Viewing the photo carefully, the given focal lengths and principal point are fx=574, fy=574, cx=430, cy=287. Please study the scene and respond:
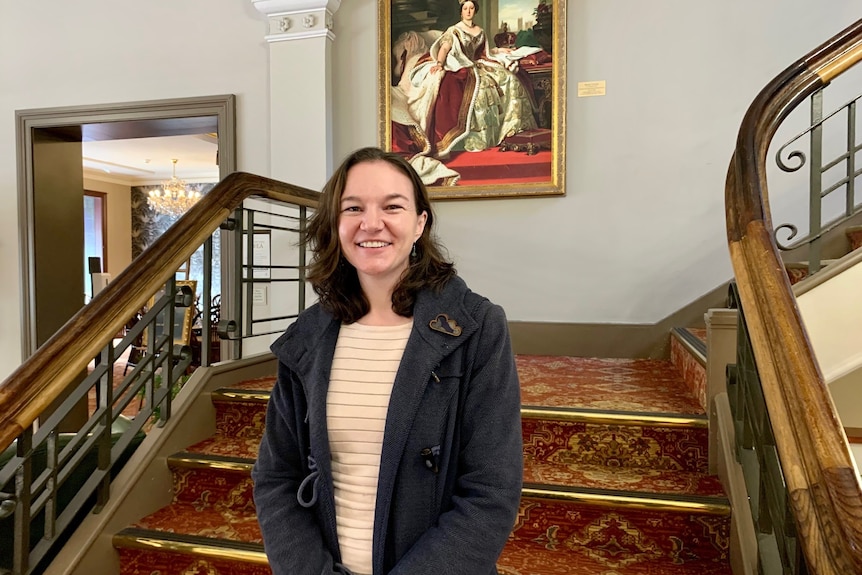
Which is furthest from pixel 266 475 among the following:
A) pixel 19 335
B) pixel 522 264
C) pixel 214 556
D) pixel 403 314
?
pixel 19 335

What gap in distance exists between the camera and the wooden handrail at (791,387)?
29.0 inches

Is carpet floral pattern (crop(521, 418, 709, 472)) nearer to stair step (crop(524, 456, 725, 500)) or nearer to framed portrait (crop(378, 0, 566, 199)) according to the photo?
stair step (crop(524, 456, 725, 500))

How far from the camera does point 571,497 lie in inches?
69.4

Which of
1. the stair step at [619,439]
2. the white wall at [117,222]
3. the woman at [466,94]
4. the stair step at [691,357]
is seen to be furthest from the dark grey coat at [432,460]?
the white wall at [117,222]

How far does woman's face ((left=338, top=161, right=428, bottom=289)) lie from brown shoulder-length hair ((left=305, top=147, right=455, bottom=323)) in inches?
1.1

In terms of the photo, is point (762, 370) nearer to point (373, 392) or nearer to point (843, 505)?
point (843, 505)

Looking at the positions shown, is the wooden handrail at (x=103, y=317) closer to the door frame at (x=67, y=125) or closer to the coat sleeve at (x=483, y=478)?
the coat sleeve at (x=483, y=478)

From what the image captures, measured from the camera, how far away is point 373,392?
40.2 inches

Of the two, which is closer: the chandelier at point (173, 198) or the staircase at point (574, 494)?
the staircase at point (574, 494)

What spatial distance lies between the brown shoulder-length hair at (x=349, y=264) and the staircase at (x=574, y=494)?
97 centimetres

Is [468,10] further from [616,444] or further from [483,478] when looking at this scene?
[483,478]

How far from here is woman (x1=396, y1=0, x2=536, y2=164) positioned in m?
3.47

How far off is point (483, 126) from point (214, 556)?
107 inches

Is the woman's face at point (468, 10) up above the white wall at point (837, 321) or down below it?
above
